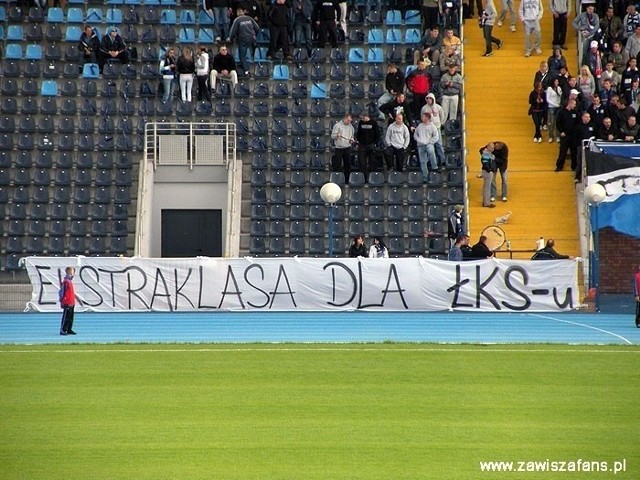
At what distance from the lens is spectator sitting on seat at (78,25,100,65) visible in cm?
4078

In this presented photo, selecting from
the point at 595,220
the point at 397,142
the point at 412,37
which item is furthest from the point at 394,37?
the point at 595,220

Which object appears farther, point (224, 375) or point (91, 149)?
point (91, 149)

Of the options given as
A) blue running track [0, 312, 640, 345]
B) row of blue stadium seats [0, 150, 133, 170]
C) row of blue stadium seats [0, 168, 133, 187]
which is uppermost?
row of blue stadium seats [0, 150, 133, 170]

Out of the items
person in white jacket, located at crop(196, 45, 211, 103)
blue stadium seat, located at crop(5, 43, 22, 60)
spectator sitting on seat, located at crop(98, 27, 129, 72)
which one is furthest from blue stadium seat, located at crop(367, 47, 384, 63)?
blue stadium seat, located at crop(5, 43, 22, 60)

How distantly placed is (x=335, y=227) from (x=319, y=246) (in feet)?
2.84

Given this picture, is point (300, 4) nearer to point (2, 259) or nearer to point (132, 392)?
point (2, 259)

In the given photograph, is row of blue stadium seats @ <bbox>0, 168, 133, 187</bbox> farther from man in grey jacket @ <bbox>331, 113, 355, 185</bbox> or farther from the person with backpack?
the person with backpack

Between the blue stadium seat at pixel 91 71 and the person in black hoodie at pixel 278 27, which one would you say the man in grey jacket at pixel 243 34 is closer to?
the person in black hoodie at pixel 278 27

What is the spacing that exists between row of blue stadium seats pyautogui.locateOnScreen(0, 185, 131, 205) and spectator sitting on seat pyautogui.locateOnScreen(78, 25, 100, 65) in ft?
15.5

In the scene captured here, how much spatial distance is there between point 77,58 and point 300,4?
701 centimetres

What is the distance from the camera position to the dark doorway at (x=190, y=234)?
38.8 meters

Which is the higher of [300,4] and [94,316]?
[300,4]

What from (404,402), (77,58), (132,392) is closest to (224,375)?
(132,392)

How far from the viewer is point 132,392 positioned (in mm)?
18500
